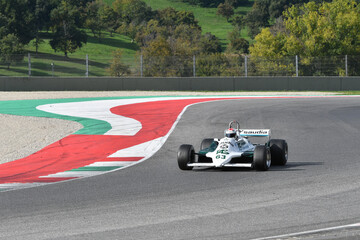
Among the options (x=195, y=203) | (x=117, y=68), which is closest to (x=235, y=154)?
(x=195, y=203)

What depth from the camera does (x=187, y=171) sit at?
10984 millimetres

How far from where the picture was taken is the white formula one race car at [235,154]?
420 inches

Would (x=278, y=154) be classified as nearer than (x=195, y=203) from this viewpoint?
No

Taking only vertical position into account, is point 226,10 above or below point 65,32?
above

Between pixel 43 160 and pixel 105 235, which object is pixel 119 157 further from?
pixel 105 235

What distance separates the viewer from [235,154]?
10.8 m

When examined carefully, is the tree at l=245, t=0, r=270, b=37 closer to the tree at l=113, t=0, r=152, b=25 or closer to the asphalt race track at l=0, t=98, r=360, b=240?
the tree at l=113, t=0, r=152, b=25

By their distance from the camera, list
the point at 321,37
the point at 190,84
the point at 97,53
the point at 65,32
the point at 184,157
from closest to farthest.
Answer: the point at 184,157 → the point at 190,84 → the point at 321,37 → the point at 65,32 → the point at 97,53

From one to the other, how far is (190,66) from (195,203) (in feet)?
99.6

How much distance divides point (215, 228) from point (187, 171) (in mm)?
4213

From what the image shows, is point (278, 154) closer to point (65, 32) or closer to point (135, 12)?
point (65, 32)

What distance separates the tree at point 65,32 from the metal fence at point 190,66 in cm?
4859

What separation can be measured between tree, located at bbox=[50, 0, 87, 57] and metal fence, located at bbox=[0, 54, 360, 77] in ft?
159

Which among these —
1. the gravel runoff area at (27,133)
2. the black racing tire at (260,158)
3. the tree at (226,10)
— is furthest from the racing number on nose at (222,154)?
the tree at (226,10)
